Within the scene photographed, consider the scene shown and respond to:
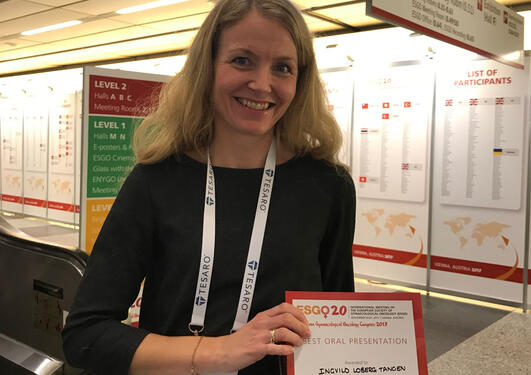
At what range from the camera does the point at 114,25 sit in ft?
23.9

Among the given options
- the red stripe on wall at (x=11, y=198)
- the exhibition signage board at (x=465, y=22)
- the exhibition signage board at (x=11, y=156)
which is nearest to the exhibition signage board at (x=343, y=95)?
the exhibition signage board at (x=465, y=22)

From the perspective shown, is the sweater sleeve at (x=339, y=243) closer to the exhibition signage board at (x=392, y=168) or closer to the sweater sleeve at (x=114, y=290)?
the sweater sleeve at (x=114, y=290)

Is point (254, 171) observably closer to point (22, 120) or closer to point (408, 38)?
point (408, 38)

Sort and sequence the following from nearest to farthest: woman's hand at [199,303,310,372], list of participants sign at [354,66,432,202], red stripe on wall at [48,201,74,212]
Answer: woman's hand at [199,303,310,372] → list of participants sign at [354,66,432,202] → red stripe on wall at [48,201,74,212]

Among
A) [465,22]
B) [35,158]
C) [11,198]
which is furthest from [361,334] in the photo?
[11,198]

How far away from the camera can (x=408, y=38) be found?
6.58m

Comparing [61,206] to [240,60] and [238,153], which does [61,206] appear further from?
[240,60]

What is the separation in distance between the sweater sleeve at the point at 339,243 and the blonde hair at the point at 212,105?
0.35ft

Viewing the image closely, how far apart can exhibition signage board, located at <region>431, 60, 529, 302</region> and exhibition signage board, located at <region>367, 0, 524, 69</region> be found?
1.09 metres

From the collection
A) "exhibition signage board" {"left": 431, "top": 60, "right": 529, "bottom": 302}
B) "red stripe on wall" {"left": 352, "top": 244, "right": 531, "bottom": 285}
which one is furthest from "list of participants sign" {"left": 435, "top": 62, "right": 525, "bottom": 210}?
"red stripe on wall" {"left": 352, "top": 244, "right": 531, "bottom": 285}

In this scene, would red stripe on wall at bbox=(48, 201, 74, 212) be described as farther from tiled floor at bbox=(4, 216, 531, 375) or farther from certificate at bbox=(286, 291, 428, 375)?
certificate at bbox=(286, 291, 428, 375)

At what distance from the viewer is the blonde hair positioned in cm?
117

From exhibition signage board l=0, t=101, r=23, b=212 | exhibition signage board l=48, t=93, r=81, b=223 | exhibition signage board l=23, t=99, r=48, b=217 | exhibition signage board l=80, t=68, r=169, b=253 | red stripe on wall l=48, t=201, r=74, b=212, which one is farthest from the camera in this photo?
exhibition signage board l=0, t=101, r=23, b=212

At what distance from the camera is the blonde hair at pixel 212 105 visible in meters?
1.17
